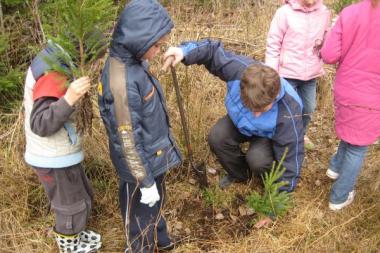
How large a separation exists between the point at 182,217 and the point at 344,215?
1.24m

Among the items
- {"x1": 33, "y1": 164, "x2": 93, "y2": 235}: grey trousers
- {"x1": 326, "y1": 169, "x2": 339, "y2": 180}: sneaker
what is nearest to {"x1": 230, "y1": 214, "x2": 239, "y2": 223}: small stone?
{"x1": 326, "y1": 169, "x2": 339, "y2": 180}: sneaker

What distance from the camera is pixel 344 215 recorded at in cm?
307

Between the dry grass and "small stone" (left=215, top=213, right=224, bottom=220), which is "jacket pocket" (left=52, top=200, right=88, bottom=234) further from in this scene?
"small stone" (left=215, top=213, right=224, bottom=220)

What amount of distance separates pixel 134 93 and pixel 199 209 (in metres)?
1.46

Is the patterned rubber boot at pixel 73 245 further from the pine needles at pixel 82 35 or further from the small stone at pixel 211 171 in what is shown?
the small stone at pixel 211 171

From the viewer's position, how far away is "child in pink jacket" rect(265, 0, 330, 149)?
10.8 feet

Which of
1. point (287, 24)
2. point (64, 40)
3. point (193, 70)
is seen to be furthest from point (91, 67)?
point (193, 70)

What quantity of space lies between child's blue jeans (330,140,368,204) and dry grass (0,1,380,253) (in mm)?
163

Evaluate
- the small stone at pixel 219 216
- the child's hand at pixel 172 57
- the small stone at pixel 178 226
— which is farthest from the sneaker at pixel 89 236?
the child's hand at pixel 172 57

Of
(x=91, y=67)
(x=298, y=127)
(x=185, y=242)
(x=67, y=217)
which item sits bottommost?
(x=185, y=242)

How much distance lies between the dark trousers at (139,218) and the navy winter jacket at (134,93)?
0.86ft

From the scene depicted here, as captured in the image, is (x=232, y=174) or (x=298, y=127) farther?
(x=232, y=174)

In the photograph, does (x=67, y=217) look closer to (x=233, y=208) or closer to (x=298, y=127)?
(x=233, y=208)

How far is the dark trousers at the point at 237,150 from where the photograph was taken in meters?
3.04
